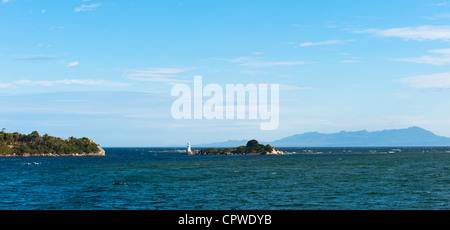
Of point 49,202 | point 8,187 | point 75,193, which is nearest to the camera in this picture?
point 49,202

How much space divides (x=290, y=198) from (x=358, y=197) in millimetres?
8984

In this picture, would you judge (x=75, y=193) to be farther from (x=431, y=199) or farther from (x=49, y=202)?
(x=431, y=199)

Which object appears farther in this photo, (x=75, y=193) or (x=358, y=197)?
(x=75, y=193)
